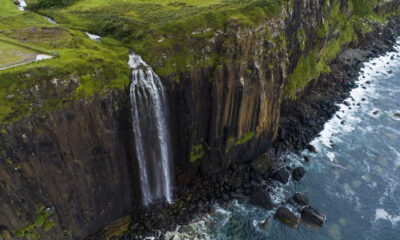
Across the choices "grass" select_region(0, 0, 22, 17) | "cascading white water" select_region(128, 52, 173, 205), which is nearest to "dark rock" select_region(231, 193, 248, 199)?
"cascading white water" select_region(128, 52, 173, 205)

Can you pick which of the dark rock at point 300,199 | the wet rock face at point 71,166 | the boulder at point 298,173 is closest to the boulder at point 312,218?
the dark rock at point 300,199

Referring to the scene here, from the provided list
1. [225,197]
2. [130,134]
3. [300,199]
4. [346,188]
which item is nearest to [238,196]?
[225,197]

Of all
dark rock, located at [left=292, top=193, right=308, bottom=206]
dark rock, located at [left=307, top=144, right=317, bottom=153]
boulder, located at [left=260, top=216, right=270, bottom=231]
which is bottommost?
boulder, located at [left=260, top=216, right=270, bottom=231]

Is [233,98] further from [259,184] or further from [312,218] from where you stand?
[312,218]

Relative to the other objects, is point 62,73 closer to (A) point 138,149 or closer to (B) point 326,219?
(A) point 138,149

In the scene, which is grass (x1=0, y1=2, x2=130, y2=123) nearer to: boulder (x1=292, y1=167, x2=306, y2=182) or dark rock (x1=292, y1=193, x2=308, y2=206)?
dark rock (x1=292, y1=193, x2=308, y2=206)

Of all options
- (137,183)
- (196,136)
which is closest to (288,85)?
(196,136)
